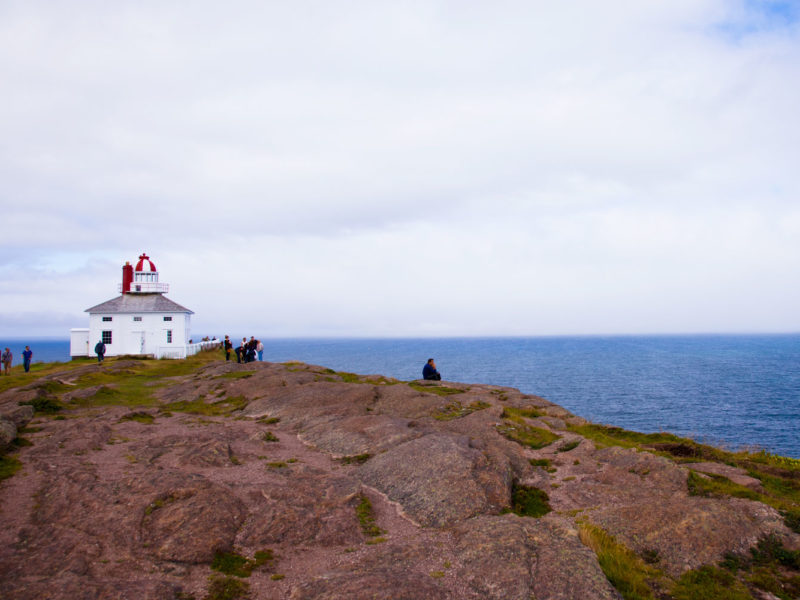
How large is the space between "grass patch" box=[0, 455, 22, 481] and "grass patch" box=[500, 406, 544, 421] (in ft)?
71.2

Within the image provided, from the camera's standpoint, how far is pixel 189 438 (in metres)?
22.4

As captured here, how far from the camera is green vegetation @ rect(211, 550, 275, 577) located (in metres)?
12.2

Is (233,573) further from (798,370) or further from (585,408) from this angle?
(798,370)

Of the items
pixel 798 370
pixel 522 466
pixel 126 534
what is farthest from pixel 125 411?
pixel 798 370

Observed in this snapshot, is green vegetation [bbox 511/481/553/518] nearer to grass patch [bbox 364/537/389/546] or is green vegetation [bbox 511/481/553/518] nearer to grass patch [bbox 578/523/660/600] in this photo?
grass patch [bbox 578/523/660/600]

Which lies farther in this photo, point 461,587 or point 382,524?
point 382,524

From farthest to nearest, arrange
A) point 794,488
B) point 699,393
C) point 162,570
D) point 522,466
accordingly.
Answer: point 699,393 < point 522,466 < point 794,488 < point 162,570

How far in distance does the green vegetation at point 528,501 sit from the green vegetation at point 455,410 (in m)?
9.66

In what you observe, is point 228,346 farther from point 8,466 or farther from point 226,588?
point 226,588

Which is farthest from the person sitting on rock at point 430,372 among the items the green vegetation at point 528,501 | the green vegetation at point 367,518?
the green vegetation at point 367,518

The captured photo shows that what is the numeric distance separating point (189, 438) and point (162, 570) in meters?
11.1

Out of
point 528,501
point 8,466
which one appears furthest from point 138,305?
point 528,501

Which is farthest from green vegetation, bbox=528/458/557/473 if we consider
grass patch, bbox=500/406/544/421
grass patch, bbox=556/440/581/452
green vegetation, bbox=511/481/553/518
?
grass patch, bbox=500/406/544/421

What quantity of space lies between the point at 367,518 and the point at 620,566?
23.0 ft
